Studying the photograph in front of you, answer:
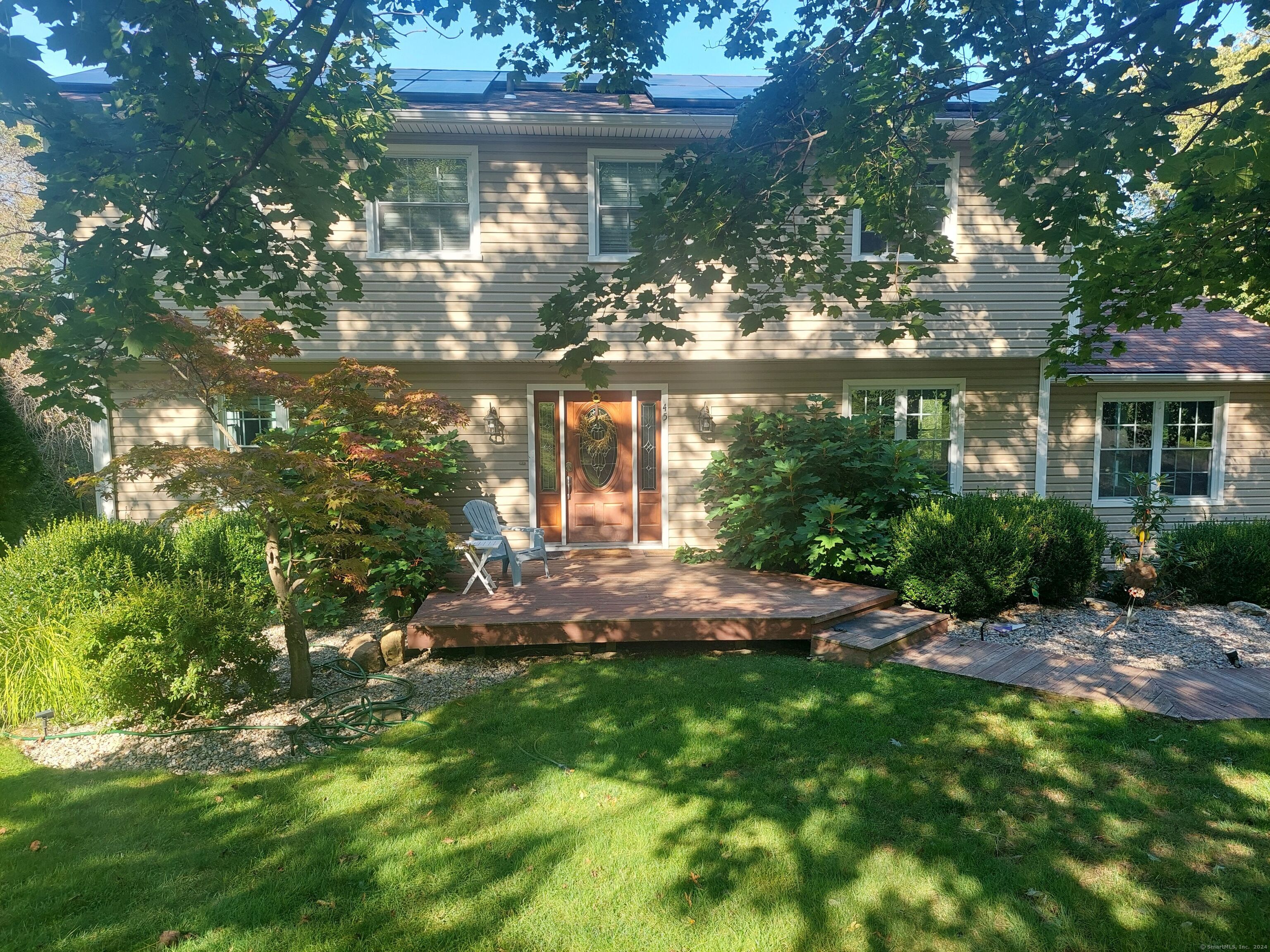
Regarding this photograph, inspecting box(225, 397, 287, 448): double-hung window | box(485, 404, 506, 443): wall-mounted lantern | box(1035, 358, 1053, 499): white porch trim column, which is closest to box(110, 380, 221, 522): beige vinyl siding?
box(225, 397, 287, 448): double-hung window

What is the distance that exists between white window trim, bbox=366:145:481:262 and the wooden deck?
4158 millimetres

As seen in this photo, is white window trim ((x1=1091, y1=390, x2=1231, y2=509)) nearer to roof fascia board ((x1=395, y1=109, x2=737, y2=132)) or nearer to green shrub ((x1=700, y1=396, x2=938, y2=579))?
green shrub ((x1=700, y1=396, x2=938, y2=579))

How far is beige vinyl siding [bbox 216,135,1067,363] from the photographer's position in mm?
8352

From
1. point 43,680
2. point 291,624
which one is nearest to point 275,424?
point 43,680

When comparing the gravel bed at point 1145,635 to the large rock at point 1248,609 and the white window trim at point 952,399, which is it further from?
the white window trim at point 952,399

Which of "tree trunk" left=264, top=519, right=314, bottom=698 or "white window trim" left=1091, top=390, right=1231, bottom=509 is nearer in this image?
"tree trunk" left=264, top=519, right=314, bottom=698

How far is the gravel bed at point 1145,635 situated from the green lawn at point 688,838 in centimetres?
136

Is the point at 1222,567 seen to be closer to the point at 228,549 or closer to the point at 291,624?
the point at 291,624

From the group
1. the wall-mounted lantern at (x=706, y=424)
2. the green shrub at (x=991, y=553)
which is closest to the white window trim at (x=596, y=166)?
the wall-mounted lantern at (x=706, y=424)

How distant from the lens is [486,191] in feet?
27.6

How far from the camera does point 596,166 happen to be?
849 cm

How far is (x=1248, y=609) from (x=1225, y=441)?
423 centimetres

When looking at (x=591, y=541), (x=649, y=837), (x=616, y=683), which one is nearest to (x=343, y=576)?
(x=616, y=683)

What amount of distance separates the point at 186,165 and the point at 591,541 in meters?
6.47
